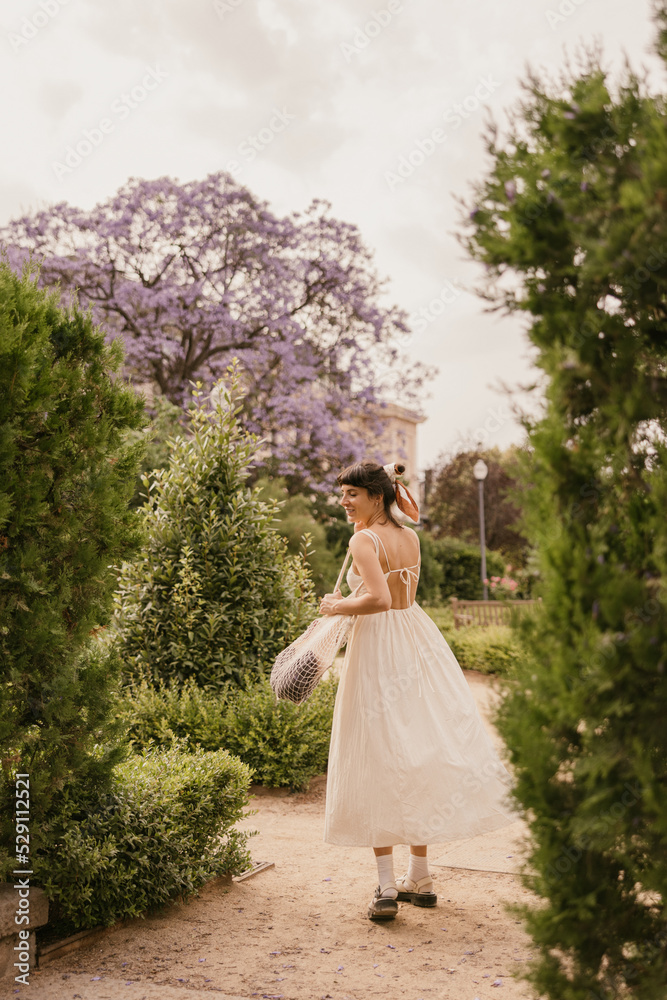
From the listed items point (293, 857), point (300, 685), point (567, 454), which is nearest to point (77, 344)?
point (300, 685)

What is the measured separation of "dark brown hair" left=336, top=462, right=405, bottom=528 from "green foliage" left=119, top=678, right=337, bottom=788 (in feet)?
9.58

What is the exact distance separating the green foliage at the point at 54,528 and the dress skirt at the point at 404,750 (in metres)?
1.14

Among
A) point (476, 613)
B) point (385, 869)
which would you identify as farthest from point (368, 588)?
point (476, 613)

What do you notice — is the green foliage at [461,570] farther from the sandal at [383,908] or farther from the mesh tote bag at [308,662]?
the sandal at [383,908]

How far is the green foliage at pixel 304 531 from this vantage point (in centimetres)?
1678

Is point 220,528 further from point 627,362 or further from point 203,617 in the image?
point 627,362

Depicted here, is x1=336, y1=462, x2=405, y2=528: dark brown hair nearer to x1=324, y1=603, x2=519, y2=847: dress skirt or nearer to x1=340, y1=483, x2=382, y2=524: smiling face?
x1=340, y1=483, x2=382, y2=524: smiling face

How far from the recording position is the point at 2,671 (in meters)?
3.26

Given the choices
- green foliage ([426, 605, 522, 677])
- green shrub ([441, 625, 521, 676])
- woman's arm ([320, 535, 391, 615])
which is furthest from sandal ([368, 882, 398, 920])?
green shrub ([441, 625, 521, 676])

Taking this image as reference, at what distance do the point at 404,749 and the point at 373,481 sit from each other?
1.31 metres

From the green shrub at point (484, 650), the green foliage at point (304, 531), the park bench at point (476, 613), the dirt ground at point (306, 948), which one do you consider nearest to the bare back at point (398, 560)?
the dirt ground at point (306, 948)

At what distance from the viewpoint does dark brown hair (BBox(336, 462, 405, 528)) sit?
4215 mm

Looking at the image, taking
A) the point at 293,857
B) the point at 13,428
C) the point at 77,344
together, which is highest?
the point at 77,344

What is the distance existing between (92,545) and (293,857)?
2683 mm
